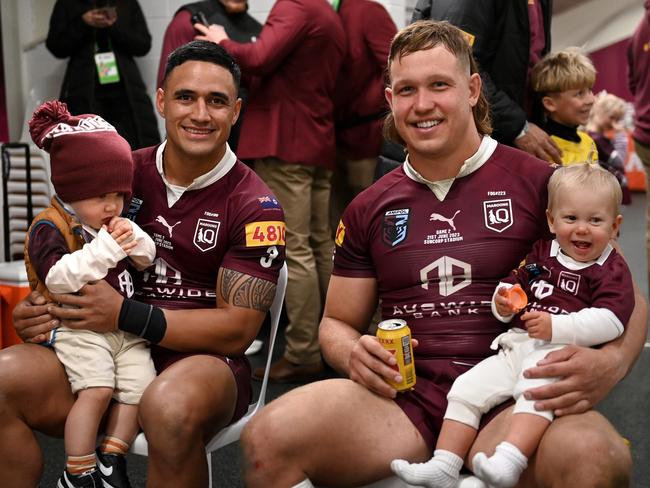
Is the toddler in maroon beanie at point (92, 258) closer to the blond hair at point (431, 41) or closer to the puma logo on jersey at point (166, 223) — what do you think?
the puma logo on jersey at point (166, 223)

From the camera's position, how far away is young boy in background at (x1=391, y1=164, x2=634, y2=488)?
1.59 meters

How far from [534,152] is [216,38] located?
1451 mm

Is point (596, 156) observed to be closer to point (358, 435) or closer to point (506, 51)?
point (506, 51)

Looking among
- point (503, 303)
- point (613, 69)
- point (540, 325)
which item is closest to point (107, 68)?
point (503, 303)

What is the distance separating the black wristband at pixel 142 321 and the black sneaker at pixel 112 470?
28 centimetres

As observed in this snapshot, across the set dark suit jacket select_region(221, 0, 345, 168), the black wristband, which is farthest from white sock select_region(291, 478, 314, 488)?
dark suit jacket select_region(221, 0, 345, 168)

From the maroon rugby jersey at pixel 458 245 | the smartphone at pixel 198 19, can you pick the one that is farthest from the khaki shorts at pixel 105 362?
the smartphone at pixel 198 19

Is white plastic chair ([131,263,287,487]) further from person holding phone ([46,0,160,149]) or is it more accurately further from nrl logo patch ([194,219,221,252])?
person holding phone ([46,0,160,149])

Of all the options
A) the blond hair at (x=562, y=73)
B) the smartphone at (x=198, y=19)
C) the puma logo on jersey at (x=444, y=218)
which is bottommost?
the puma logo on jersey at (x=444, y=218)

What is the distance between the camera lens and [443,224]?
5.99ft

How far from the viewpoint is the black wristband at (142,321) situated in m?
1.91

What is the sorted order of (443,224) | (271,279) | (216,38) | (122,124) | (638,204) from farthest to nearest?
(638,204) < (122,124) < (216,38) < (271,279) < (443,224)

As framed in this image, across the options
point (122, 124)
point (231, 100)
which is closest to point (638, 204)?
point (122, 124)

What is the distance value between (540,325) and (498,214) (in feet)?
1.06
